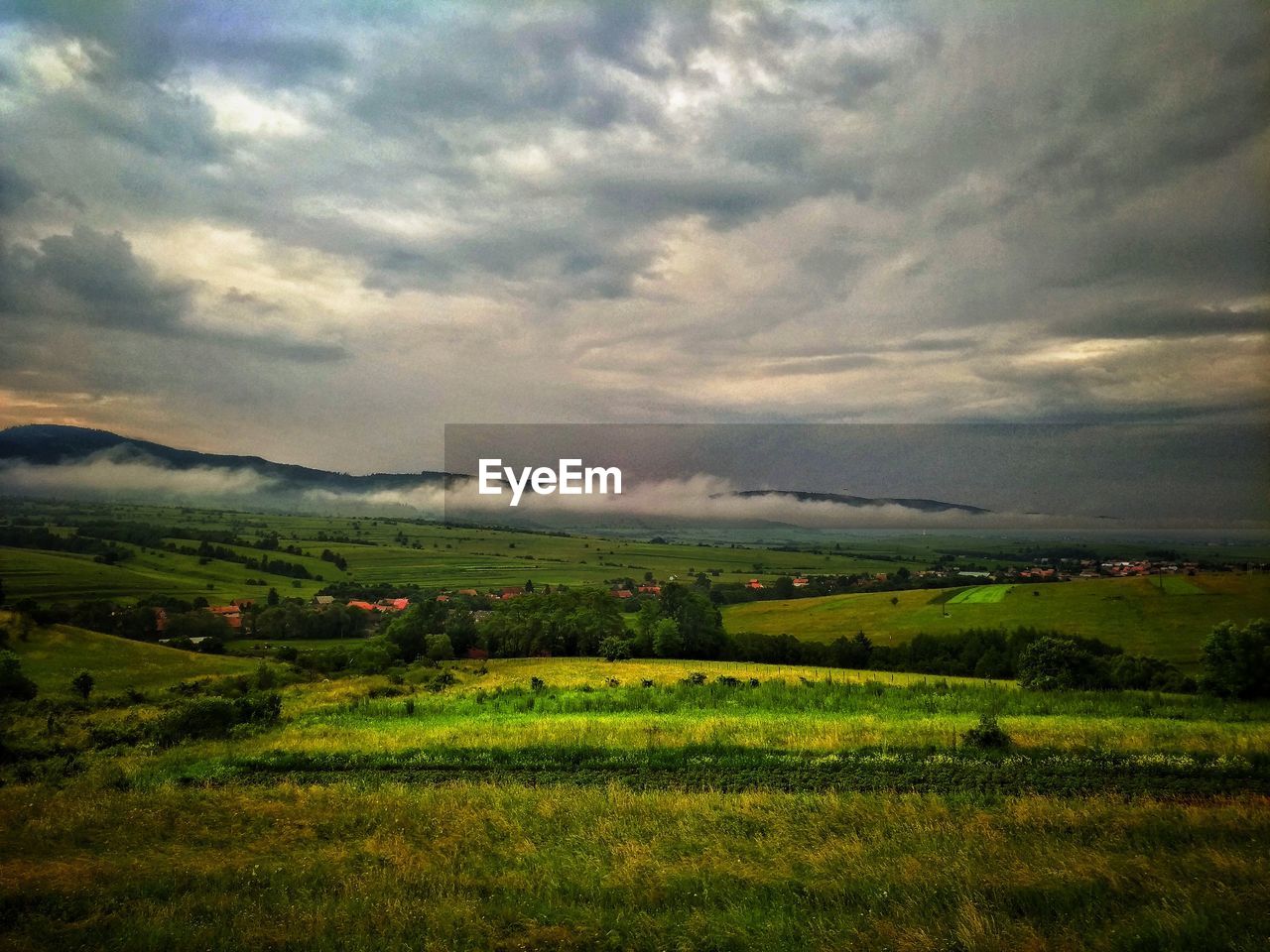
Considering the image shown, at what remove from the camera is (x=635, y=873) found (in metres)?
10.8

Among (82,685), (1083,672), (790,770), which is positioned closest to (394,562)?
(82,685)

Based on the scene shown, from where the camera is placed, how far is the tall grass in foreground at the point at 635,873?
8875mm

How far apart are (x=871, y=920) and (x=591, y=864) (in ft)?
15.0

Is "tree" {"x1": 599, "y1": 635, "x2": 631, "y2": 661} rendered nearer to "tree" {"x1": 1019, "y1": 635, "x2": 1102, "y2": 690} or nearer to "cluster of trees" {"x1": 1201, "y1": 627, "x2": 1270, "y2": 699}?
"tree" {"x1": 1019, "y1": 635, "x2": 1102, "y2": 690}

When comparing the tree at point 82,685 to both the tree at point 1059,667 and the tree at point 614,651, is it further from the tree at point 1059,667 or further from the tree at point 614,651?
the tree at point 1059,667

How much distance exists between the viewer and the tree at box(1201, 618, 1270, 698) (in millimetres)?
34656

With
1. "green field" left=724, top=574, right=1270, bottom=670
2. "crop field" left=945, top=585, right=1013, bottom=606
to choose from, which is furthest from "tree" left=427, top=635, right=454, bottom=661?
"crop field" left=945, top=585, right=1013, bottom=606

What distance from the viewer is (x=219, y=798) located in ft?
50.5

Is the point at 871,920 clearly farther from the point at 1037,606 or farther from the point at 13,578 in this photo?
the point at 13,578

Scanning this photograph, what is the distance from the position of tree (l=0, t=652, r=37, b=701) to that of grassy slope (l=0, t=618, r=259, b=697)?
5419 mm

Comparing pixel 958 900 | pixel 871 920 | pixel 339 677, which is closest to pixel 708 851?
pixel 871 920

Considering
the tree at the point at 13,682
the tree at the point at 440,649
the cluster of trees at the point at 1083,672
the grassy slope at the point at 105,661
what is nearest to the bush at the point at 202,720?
the tree at the point at 13,682

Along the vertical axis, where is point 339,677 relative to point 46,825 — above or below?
below

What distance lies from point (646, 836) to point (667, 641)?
5374 centimetres
